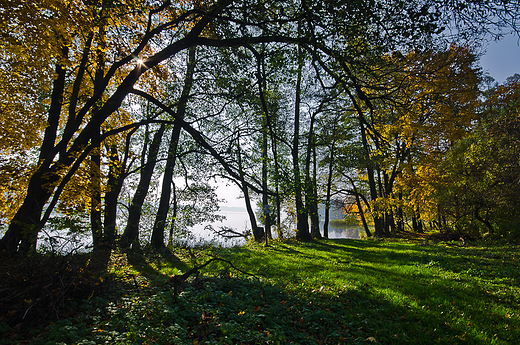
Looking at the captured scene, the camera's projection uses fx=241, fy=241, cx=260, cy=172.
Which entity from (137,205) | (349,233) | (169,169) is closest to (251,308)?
(137,205)

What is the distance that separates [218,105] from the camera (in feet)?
38.4

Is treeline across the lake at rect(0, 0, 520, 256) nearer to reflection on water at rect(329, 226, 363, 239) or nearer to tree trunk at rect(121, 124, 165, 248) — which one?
tree trunk at rect(121, 124, 165, 248)

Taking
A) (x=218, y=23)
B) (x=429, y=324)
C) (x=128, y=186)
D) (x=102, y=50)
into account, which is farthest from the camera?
(x=128, y=186)

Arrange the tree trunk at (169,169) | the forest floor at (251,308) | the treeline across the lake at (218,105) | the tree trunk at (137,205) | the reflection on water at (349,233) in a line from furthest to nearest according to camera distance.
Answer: the reflection on water at (349,233)
the tree trunk at (169,169)
the tree trunk at (137,205)
the treeline across the lake at (218,105)
the forest floor at (251,308)

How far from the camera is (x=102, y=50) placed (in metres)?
7.72

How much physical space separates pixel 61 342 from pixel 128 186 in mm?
14544

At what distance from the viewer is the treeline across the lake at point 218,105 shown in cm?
512

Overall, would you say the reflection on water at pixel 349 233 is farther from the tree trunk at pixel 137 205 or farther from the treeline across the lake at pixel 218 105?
the tree trunk at pixel 137 205

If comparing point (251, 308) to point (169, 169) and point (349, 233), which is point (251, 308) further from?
point (349, 233)

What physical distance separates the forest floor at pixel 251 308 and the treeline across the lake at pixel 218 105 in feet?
4.22

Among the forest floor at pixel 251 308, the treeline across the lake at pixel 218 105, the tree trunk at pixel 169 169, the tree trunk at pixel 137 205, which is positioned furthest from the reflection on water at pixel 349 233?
the forest floor at pixel 251 308

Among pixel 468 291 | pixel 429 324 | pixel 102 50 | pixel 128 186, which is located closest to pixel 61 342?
pixel 429 324

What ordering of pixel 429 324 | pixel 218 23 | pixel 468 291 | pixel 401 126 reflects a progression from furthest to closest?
1. pixel 401 126
2. pixel 218 23
3. pixel 468 291
4. pixel 429 324

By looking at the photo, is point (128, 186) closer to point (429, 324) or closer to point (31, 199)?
point (31, 199)
